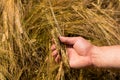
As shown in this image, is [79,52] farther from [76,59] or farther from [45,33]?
[45,33]

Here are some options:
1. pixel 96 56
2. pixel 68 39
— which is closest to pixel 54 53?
pixel 68 39

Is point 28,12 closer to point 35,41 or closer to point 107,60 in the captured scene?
point 35,41

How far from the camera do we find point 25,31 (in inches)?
77.0

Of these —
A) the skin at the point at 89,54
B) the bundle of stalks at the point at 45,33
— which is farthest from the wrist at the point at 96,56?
the bundle of stalks at the point at 45,33

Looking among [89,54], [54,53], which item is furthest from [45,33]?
[89,54]

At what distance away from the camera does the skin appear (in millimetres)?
1825

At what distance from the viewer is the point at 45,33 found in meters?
2.00

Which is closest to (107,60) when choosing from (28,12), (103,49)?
(103,49)

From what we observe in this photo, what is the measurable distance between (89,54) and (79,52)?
0.05 metres

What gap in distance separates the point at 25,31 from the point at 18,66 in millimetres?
172

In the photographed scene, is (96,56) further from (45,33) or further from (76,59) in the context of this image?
(45,33)

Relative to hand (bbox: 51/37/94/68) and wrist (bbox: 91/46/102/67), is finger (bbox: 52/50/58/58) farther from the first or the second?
wrist (bbox: 91/46/102/67)

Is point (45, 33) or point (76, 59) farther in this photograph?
point (45, 33)

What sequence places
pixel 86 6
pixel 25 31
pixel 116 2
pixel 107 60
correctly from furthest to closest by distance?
pixel 116 2
pixel 86 6
pixel 25 31
pixel 107 60
